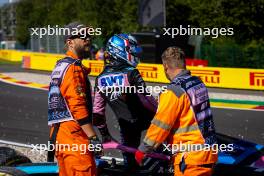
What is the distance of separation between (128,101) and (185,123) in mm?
1042

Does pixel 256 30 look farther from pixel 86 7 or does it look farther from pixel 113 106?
pixel 113 106

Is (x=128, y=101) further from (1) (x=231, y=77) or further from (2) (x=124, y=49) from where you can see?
(1) (x=231, y=77)

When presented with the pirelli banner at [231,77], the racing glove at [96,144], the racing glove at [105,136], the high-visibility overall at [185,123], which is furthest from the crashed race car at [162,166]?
the pirelli banner at [231,77]

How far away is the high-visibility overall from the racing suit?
2.80 feet

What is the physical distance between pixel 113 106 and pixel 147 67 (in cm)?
1551

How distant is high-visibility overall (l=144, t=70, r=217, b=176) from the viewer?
3.87 meters

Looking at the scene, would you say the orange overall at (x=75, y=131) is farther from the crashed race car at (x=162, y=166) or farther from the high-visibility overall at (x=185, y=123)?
the crashed race car at (x=162, y=166)

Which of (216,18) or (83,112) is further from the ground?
(216,18)

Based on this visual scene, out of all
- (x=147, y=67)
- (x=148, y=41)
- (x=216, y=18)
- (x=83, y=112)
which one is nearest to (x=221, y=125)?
(x=83, y=112)

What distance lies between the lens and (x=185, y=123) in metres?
3.92

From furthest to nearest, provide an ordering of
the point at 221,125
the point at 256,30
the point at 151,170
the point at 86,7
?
1. the point at 86,7
2. the point at 256,30
3. the point at 221,125
4. the point at 151,170

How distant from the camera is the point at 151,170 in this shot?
4.83 meters

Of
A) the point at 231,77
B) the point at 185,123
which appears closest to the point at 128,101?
the point at 185,123

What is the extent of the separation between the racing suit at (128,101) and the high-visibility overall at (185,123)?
0.85m
